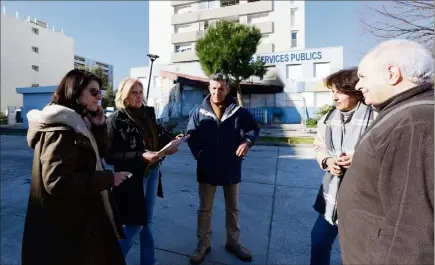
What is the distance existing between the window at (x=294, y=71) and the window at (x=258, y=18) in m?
11.9

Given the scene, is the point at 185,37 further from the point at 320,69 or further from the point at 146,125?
the point at 146,125

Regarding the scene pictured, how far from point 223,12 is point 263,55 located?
1322cm

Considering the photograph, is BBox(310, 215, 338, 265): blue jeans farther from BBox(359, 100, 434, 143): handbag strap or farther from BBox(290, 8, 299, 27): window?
BBox(290, 8, 299, 27): window

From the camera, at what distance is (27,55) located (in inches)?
1393

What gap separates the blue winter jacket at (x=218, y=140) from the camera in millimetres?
2453

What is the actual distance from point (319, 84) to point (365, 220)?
23.0 m

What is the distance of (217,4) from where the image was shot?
35438 mm

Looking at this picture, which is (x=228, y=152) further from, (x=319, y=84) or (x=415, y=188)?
(x=319, y=84)

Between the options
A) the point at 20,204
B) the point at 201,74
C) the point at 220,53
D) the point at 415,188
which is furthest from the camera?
the point at 201,74

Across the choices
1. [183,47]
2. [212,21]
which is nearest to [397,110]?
[212,21]

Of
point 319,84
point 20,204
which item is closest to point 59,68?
point 319,84

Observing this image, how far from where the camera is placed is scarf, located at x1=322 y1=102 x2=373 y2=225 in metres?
1.75

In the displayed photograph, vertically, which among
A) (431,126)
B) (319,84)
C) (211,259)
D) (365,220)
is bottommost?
(211,259)

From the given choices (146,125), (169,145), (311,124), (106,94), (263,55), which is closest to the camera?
(169,145)
